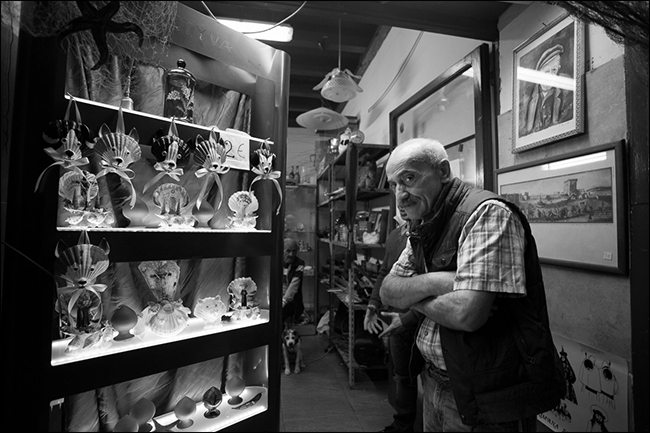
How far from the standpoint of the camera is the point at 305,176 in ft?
14.6

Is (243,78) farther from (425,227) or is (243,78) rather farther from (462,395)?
(462,395)

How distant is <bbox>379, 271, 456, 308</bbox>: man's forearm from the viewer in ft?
3.04

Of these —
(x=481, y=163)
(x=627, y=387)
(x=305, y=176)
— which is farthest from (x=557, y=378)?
(x=305, y=176)

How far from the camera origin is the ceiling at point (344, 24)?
0.87 metres

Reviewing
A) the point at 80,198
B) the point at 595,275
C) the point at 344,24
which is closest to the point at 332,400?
the point at 595,275

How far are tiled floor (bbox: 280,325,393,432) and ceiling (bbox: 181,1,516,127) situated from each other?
2.08 metres

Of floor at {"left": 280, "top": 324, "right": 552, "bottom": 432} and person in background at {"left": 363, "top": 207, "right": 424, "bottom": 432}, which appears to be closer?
person in background at {"left": 363, "top": 207, "right": 424, "bottom": 432}

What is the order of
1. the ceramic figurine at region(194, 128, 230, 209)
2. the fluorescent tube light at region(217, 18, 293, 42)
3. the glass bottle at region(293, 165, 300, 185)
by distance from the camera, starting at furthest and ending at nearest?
the glass bottle at region(293, 165, 300, 185) < the fluorescent tube light at region(217, 18, 293, 42) < the ceramic figurine at region(194, 128, 230, 209)

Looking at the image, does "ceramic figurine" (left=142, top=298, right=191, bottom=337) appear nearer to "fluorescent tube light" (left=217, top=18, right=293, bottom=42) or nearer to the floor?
the floor

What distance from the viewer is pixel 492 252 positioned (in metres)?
0.83

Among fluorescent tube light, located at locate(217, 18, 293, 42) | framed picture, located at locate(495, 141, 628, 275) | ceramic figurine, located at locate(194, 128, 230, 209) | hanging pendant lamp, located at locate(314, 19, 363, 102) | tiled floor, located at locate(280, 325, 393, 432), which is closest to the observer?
framed picture, located at locate(495, 141, 628, 275)

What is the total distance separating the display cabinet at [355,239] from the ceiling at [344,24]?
100 centimetres

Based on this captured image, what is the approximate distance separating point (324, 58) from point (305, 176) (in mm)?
1627

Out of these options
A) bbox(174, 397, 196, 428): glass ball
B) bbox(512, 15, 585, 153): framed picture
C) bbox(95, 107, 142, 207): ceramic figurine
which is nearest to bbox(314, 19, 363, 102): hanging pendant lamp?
bbox(512, 15, 585, 153): framed picture
